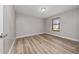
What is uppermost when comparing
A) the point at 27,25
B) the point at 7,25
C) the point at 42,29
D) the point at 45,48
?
the point at 27,25

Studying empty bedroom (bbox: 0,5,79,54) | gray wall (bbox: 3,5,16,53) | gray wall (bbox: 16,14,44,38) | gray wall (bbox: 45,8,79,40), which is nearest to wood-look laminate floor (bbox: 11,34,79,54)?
empty bedroom (bbox: 0,5,79,54)

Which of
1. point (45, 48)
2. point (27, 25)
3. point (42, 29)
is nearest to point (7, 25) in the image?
point (45, 48)

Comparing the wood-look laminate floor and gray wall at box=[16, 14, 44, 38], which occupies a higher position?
gray wall at box=[16, 14, 44, 38]

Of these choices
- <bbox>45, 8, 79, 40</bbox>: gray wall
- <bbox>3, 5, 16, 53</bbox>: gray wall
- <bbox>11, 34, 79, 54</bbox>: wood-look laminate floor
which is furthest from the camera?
<bbox>45, 8, 79, 40</bbox>: gray wall

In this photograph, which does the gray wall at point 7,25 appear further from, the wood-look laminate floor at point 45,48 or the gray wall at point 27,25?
the gray wall at point 27,25

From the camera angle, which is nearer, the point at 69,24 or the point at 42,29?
the point at 69,24

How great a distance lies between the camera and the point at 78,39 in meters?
4.16

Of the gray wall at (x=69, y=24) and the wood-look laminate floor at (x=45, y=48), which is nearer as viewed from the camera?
the wood-look laminate floor at (x=45, y=48)

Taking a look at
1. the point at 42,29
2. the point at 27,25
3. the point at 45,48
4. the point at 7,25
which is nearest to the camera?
the point at 7,25

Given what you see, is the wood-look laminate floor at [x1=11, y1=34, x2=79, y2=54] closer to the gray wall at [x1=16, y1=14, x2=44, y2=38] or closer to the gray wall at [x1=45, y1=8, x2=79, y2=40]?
the gray wall at [x1=45, y1=8, x2=79, y2=40]

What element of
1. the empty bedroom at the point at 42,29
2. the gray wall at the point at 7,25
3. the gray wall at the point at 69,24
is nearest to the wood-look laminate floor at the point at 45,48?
the empty bedroom at the point at 42,29

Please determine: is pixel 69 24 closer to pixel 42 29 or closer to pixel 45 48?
pixel 45 48

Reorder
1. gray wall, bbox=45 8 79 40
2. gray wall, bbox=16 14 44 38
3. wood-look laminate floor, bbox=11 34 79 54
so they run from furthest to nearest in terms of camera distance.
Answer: gray wall, bbox=16 14 44 38 → gray wall, bbox=45 8 79 40 → wood-look laminate floor, bbox=11 34 79 54
